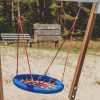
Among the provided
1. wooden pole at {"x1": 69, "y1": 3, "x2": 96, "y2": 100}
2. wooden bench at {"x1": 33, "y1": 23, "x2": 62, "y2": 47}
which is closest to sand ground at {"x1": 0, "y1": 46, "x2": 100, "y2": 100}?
wooden pole at {"x1": 69, "y1": 3, "x2": 96, "y2": 100}

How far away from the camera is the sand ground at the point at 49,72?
729 cm

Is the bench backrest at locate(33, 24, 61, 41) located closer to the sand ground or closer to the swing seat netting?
the sand ground

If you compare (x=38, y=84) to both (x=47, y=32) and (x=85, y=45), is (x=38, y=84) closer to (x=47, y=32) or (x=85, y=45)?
(x=85, y=45)

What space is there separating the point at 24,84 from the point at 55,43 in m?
10.0

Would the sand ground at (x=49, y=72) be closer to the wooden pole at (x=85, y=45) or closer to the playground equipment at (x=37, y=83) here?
the playground equipment at (x=37, y=83)

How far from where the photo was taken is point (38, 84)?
5.54 meters

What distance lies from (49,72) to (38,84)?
4.01m

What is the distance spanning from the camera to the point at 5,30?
1853cm

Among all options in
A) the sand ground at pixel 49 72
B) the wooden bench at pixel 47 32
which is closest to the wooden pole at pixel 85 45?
the sand ground at pixel 49 72

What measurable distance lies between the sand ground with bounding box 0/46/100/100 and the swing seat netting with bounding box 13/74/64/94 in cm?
124

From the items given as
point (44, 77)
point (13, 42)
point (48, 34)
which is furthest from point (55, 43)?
point (44, 77)

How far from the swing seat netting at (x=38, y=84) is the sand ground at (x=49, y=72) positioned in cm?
124

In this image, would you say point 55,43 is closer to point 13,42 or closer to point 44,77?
point 13,42

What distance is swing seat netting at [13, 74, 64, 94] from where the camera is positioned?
5.05 meters
